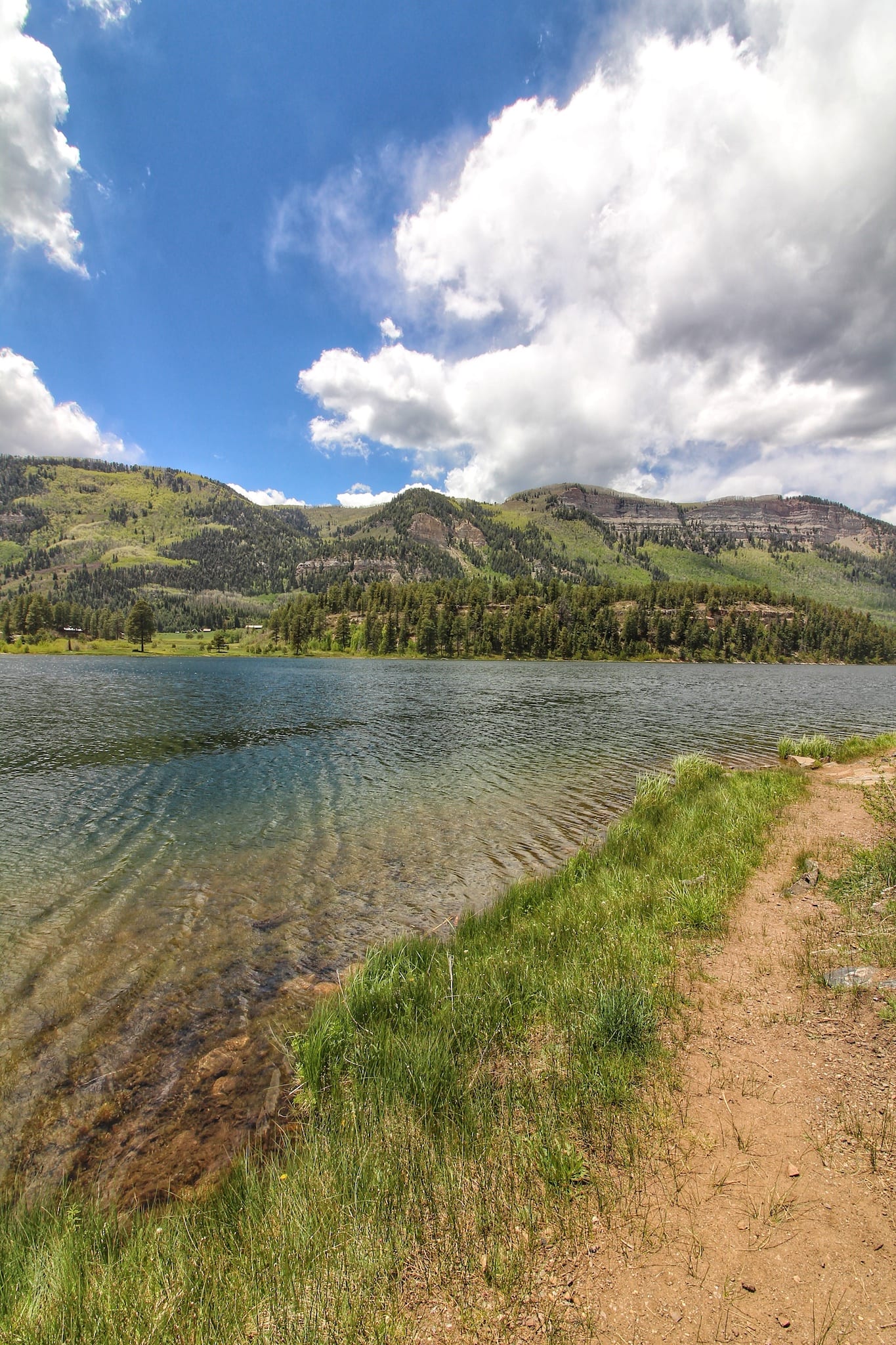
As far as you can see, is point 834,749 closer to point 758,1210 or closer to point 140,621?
point 758,1210

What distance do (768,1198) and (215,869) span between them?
52.5 feet

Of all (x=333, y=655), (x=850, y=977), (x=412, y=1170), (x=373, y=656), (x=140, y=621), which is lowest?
(x=412, y=1170)

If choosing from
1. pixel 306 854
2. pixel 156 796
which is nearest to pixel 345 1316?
pixel 306 854

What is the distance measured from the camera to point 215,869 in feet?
55.9

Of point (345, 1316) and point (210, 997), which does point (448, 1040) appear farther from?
point (210, 997)

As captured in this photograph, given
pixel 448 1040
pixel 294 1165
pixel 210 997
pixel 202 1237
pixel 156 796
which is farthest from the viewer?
pixel 156 796

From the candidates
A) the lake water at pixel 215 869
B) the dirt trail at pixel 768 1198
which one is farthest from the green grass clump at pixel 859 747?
the dirt trail at pixel 768 1198

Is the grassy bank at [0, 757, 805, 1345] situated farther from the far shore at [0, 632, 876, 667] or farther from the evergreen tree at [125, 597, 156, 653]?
the evergreen tree at [125, 597, 156, 653]

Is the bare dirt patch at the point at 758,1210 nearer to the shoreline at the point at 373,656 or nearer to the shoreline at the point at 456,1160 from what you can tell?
the shoreline at the point at 456,1160

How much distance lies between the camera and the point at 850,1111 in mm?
5688

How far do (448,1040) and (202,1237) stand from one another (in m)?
3.36

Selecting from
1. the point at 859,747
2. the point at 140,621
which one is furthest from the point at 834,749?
the point at 140,621

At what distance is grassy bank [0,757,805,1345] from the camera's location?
4316mm

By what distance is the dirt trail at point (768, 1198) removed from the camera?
3.88 meters
